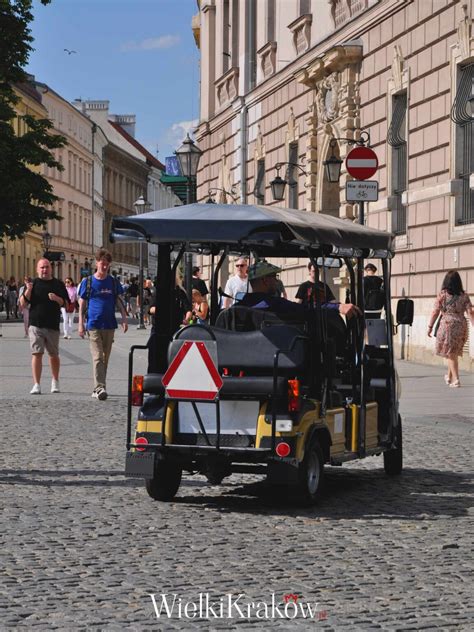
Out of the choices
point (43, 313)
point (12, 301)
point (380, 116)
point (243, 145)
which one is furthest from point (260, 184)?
point (12, 301)

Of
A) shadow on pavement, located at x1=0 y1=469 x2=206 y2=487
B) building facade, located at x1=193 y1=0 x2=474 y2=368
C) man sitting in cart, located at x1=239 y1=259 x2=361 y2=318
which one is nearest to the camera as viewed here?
man sitting in cart, located at x1=239 y1=259 x2=361 y2=318

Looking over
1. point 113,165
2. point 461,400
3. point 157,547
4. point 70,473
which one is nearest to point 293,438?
point 157,547

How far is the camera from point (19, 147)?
55438 millimetres

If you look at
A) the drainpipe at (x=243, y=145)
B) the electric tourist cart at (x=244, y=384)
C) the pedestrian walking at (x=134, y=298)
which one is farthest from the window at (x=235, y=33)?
the electric tourist cart at (x=244, y=384)

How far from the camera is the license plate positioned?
9.86m

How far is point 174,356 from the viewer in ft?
33.0

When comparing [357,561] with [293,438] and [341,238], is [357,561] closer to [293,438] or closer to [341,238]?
[293,438]

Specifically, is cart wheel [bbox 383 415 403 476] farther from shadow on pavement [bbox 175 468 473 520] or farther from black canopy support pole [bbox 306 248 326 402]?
black canopy support pole [bbox 306 248 326 402]

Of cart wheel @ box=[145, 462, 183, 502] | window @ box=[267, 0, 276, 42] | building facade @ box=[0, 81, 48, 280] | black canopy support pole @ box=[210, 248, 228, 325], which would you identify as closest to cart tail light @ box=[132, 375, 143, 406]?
cart wheel @ box=[145, 462, 183, 502]

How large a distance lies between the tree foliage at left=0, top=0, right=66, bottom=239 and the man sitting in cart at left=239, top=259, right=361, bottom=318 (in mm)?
44097

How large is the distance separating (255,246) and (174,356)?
182cm

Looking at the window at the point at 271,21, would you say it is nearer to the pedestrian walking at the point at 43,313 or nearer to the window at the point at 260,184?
the window at the point at 260,184

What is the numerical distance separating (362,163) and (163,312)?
1083 centimetres

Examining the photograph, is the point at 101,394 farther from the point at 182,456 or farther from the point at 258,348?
the point at 258,348
